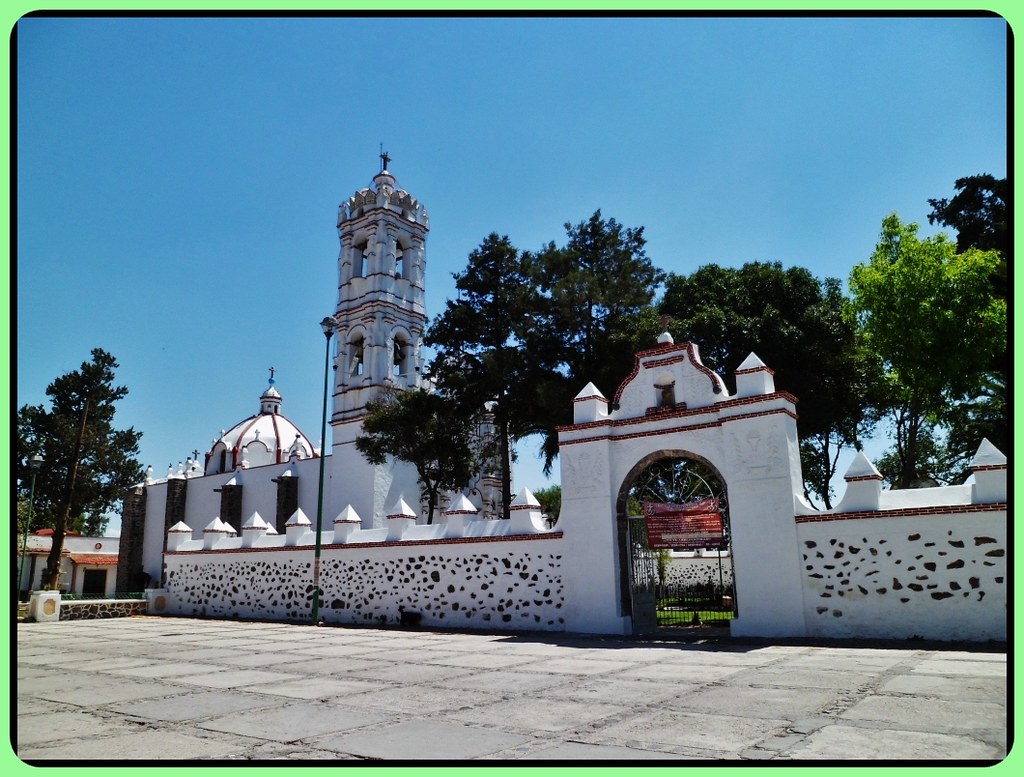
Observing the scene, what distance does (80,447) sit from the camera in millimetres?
33281

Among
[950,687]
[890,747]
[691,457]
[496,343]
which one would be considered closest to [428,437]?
[496,343]

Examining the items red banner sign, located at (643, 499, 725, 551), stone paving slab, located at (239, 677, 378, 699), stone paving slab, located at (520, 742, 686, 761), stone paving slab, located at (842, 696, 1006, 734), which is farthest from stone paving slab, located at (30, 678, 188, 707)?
red banner sign, located at (643, 499, 725, 551)

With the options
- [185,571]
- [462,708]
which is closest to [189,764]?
[462,708]

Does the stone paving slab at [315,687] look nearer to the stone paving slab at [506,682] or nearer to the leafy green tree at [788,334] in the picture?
the stone paving slab at [506,682]

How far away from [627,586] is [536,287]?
12.0 metres

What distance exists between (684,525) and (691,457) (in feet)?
4.31

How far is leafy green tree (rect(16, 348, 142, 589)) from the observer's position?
33.2 meters

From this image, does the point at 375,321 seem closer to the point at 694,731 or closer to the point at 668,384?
the point at 668,384

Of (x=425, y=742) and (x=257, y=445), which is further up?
(x=257, y=445)

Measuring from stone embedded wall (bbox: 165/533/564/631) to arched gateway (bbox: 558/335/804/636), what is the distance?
2.72 feet

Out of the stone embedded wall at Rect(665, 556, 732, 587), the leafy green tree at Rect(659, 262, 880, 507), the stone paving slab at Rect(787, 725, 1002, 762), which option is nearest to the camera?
the stone paving slab at Rect(787, 725, 1002, 762)

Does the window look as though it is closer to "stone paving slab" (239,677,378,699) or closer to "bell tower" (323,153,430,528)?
"bell tower" (323,153,430,528)

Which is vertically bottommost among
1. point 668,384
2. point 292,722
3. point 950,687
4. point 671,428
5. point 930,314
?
point 292,722

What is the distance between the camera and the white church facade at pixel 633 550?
10.7 m
